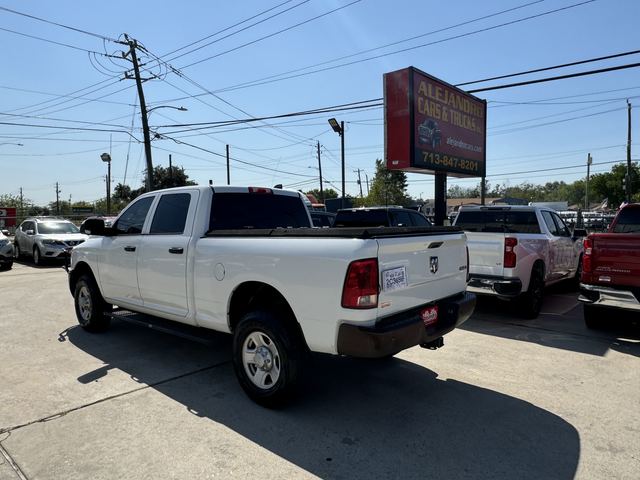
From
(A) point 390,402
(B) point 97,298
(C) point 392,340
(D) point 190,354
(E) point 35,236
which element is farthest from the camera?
(E) point 35,236

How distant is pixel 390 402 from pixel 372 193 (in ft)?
200

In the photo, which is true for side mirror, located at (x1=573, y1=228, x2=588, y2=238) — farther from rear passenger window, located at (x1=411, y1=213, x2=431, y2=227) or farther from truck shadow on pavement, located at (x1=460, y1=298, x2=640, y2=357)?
rear passenger window, located at (x1=411, y1=213, x2=431, y2=227)

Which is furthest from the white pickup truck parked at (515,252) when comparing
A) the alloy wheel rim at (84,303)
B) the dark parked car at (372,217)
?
the alloy wheel rim at (84,303)

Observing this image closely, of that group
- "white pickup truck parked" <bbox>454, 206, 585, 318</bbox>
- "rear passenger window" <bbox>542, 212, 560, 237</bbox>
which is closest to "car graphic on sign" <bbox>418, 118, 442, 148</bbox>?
"white pickup truck parked" <bbox>454, 206, 585, 318</bbox>

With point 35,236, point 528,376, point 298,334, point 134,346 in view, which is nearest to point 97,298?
point 134,346

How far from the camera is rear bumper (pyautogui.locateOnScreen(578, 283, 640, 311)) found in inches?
A: 227

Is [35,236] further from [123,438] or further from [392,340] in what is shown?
[392,340]

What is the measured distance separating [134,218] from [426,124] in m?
8.08

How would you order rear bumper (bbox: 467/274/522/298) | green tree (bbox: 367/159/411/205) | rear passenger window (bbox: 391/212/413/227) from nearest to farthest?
rear bumper (bbox: 467/274/522/298) < rear passenger window (bbox: 391/212/413/227) < green tree (bbox: 367/159/411/205)

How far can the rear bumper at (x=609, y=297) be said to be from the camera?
5762 millimetres

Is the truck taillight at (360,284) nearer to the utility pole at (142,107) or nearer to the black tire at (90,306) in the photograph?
the black tire at (90,306)

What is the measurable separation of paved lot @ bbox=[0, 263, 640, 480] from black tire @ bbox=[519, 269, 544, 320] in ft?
3.98

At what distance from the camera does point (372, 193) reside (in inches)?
2527

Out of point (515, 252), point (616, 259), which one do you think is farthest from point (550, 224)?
point (616, 259)
